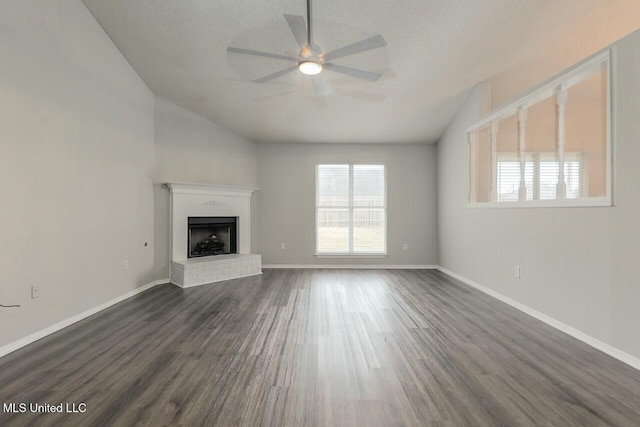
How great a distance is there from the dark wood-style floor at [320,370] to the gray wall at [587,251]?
0.90 ft

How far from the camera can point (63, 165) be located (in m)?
2.71

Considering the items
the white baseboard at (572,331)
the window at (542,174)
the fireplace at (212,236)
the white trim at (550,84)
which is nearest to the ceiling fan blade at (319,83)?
the white trim at (550,84)

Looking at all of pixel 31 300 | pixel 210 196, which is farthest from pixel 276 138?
pixel 31 300

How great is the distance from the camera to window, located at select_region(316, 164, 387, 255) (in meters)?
5.80

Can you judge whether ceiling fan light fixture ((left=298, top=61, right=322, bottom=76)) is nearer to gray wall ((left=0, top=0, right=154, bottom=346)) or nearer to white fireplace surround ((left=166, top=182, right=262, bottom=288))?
gray wall ((left=0, top=0, right=154, bottom=346))

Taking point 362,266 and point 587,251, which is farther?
point 362,266

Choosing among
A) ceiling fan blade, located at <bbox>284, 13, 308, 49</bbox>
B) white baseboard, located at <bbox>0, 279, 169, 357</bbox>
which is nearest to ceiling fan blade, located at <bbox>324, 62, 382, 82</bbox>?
ceiling fan blade, located at <bbox>284, 13, 308, 49</bbox>

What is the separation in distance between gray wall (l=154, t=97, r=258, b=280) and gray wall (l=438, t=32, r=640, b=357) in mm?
4279

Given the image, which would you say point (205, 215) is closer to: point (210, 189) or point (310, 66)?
point (210, 189)

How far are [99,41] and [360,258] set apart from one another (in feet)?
17.0

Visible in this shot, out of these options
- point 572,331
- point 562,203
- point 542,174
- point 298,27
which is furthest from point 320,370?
point 542,174

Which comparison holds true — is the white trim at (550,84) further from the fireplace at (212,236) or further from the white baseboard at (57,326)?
the white baseboard at (57,326)

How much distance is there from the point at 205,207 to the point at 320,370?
3.79 meters

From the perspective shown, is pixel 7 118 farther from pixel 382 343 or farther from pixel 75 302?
pixel 382 343
